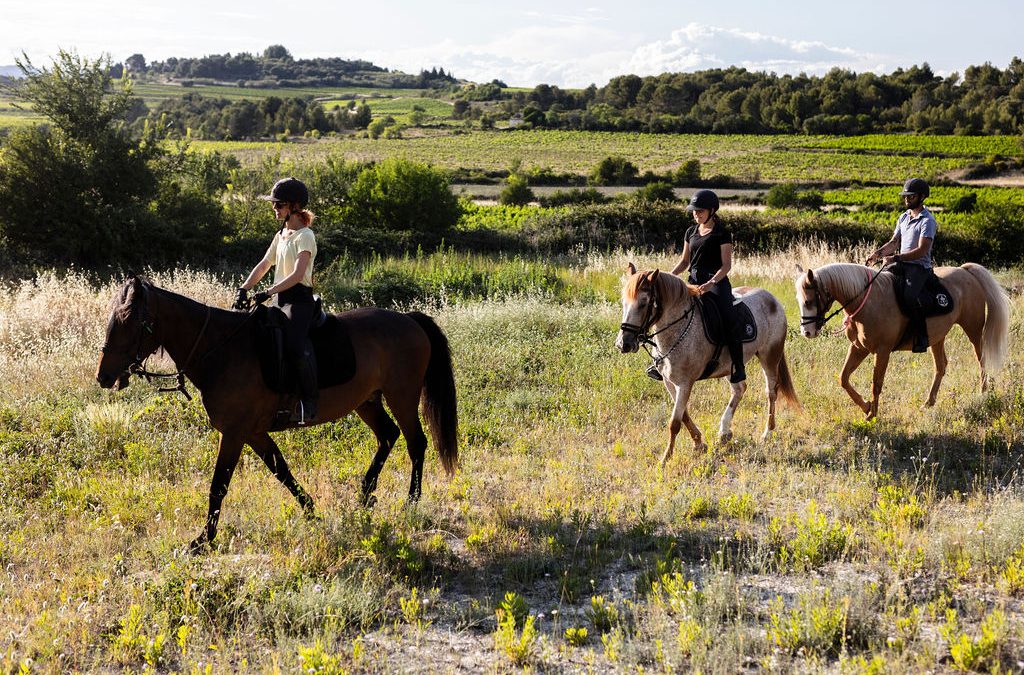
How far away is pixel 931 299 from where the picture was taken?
855 cm

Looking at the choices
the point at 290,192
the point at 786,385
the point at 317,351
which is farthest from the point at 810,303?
the point at 290,192

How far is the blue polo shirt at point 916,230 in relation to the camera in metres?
8.34

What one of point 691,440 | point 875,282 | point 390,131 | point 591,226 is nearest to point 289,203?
point 691,440

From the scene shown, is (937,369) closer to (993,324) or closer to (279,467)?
(993,324)

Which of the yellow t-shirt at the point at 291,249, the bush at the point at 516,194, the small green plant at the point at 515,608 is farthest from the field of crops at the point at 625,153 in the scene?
the small green plant at the point at 515,608

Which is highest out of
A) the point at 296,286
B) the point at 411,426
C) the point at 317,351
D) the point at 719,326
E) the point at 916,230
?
the point at 916,230

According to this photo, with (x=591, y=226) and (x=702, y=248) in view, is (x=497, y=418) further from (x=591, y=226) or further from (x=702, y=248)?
(x=591, y=226)

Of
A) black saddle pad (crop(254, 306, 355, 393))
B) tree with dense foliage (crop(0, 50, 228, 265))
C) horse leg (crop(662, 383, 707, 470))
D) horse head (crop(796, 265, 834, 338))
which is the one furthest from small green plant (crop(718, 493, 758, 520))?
tree with dense foliage (crop(0, 50, 228, 265))

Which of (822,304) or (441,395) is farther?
(822,304)

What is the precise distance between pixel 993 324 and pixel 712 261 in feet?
14.2

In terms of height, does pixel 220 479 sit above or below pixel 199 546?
above

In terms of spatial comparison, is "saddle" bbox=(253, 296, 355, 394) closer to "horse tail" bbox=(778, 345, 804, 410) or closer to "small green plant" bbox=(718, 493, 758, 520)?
"small green plant" bbox=(718, 493, 758, 520)

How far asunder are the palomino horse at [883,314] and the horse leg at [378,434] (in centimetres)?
460

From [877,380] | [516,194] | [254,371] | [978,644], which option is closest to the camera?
[978,644]
